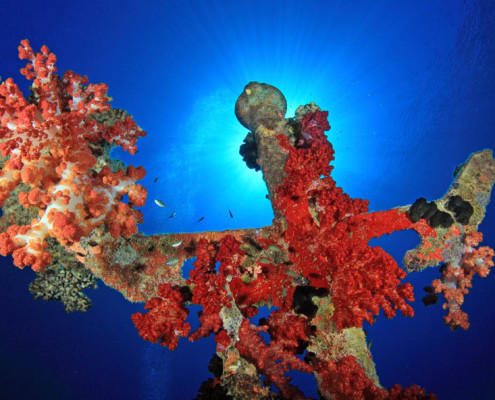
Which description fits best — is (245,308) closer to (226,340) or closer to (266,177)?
(226,340)

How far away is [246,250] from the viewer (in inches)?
195

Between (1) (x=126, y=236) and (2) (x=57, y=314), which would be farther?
(2) (x=57, y=314)

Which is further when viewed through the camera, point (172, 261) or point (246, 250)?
point (246, 250)

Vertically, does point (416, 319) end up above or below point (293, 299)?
above

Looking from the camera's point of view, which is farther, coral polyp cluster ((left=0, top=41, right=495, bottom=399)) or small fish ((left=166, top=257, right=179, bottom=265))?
small fish ((left=166, top=257, right=179, bottom=265))

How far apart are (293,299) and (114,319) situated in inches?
977

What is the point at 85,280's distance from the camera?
5281mm

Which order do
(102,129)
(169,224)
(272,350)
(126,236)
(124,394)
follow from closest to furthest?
(272,350) → (126,236) → (102,129) → (124,394) → (169,224)

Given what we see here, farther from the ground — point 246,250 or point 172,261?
point 246,250

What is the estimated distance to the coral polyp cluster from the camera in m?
3.88

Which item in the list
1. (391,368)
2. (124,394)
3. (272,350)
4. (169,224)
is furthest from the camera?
(391,368)

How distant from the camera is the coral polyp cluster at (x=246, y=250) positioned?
3.88 m

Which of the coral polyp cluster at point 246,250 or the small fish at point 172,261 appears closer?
the coral polyp cluster at point 246,250

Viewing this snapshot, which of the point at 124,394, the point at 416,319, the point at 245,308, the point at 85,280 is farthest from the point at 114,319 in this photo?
the point at 416,319
